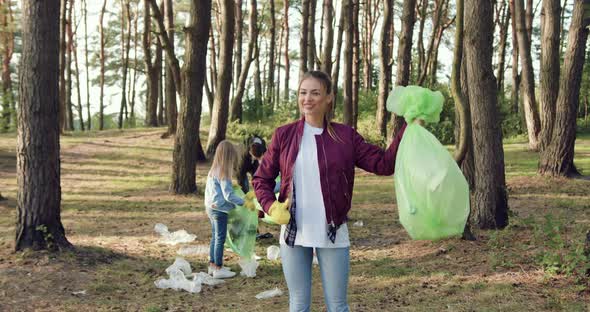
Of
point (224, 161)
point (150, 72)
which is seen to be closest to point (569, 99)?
point (224, 161)

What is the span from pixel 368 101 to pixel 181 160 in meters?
14.6

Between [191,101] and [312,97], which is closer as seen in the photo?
[312,97]

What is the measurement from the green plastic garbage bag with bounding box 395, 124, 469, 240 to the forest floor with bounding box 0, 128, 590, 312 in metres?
2.08

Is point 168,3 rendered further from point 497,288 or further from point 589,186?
point 497,288

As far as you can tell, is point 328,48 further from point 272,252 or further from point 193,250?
point 272,252

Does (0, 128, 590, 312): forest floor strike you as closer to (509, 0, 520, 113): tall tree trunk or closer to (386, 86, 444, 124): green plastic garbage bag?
(386, 86, 444, 124): green plastic garbage bag

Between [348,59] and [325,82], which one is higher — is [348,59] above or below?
above

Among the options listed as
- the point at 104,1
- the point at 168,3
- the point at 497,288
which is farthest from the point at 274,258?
the point at 104,1

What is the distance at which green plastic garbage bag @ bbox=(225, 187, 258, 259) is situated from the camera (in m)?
6.26

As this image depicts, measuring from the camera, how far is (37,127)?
20.5ft

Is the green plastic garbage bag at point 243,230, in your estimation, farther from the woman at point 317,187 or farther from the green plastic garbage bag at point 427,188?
the green plastic garbage bag at point 427,188

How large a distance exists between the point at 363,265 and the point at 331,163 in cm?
379

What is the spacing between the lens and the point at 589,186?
10.5 m

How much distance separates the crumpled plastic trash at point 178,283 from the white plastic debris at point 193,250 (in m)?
1.33
